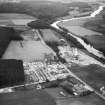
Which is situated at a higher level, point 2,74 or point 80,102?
point 2,74

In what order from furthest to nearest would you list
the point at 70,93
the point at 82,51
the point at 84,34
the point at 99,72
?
the point at 84,34 → the point at 82,51 → the point at 99,72 → the point at 70,93

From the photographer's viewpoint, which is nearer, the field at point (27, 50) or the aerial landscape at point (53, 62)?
the aerial landscape at point (53, 62)

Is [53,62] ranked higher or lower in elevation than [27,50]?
lower

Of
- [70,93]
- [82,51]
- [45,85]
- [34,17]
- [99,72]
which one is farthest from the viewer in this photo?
[34,17]

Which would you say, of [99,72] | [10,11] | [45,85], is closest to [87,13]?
[10,11]

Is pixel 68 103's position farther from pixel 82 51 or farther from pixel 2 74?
pixel 82 51

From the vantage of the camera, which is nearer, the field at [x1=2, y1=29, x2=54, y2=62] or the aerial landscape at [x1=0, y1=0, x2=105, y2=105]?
the aerial landscape at [x1=0, y1=0, x2=105, y2=105]

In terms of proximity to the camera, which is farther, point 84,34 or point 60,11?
point 60,11

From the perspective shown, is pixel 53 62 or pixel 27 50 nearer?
pixel 53 62
